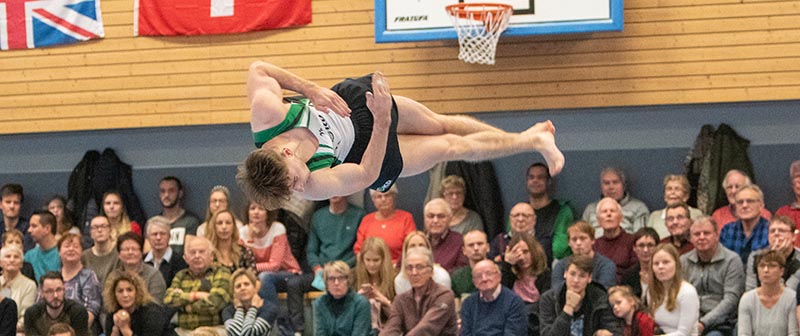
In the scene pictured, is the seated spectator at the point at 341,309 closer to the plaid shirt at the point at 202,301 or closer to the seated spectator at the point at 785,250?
the plaid shirt at the point at 202,301

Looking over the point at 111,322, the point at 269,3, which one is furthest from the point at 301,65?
the point at 111,322

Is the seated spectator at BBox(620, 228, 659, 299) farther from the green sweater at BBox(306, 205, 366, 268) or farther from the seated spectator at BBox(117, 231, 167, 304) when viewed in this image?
the seated spectator at BBox(117, 231, 167, 304)

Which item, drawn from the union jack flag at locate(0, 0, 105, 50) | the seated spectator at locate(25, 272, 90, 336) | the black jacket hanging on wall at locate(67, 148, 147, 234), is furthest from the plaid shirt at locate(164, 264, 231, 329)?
the union jack flag at locate(0, 0, 105, 50)

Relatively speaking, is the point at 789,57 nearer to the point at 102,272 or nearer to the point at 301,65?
the point at 301,65

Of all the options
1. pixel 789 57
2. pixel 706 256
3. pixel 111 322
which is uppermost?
pixel 789 57

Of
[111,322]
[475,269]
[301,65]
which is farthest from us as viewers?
[301,65]

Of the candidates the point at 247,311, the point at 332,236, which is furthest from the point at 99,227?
the point at 332,236

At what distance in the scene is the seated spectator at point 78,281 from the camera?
11812 millimetres

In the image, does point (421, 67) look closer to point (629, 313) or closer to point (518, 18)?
point (518, 18)

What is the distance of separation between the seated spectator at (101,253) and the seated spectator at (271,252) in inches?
Result: 56.8

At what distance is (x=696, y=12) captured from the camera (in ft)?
41.4

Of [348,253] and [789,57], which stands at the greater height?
[789,57]

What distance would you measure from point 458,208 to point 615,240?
1.93 metres

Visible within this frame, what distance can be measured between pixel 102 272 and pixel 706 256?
20.7ft
